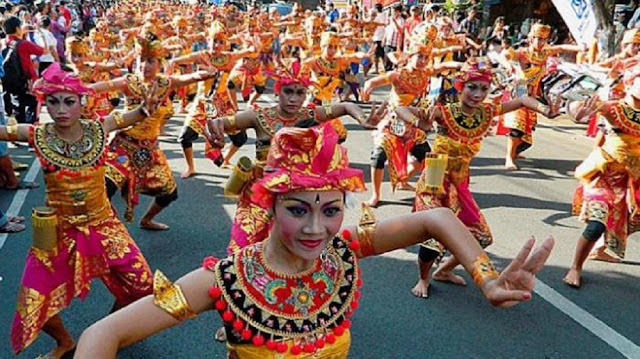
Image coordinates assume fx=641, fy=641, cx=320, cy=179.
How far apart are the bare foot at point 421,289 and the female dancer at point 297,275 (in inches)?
104

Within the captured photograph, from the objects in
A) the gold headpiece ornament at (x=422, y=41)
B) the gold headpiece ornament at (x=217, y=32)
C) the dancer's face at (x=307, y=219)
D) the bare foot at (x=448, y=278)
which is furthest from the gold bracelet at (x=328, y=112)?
the gold headpiece ornament at (x=217, y=32)

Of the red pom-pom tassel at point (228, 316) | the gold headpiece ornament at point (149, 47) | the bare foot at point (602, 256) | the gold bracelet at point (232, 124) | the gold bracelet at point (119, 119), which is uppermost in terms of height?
the gold headpiece ornament at point (149, 47)

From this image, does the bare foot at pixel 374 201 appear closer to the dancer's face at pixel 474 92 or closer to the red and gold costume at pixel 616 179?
the dancer's face at pixel 474 92

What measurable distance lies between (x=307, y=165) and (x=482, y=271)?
2.13ft

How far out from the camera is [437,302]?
183 inches

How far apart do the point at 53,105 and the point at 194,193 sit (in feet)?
12.1

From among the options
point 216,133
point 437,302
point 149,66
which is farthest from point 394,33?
point 216,133

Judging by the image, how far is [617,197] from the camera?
15.8ft

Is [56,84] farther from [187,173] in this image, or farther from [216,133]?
[187,173]

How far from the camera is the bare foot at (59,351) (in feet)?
12.3

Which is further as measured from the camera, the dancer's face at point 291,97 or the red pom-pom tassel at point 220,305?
the dancer's face at point 291,97

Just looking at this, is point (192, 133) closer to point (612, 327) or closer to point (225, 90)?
point (225, 90)

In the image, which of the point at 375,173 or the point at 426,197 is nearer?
the point at 426,197

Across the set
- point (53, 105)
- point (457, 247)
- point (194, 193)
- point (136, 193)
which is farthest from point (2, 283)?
point (457, 247)
